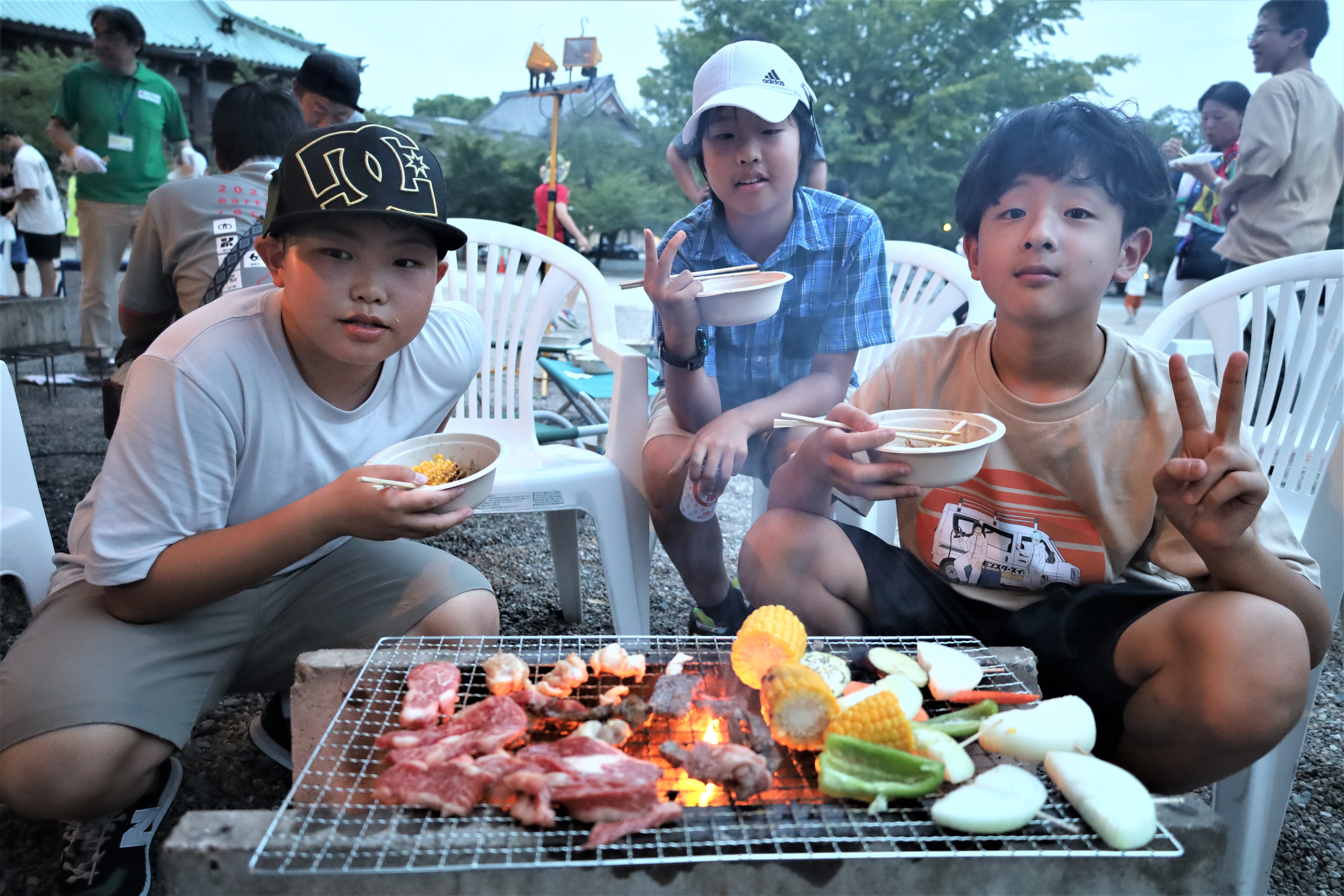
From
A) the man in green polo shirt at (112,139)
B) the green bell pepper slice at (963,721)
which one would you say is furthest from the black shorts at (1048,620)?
the man in green polo shirt at (112,139)

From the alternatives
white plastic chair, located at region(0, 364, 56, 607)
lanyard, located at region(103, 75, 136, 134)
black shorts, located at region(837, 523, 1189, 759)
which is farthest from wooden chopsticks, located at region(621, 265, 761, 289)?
lanyard, located at region(103, 75, 136, 134)

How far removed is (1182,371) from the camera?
1.42m

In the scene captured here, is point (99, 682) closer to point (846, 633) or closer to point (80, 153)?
point (846, 633)

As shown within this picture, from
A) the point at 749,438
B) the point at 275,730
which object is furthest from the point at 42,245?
the point at 749,438

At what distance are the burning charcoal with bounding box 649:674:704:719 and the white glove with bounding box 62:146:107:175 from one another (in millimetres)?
6792

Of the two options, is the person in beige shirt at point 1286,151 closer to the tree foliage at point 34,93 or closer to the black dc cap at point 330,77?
the black dc cap at point 330,77

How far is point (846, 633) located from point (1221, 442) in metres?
0.92

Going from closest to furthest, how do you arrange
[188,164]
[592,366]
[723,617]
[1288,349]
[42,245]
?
[1288,349]
[723,617]
[592,366]
[188,164]
[42,245]

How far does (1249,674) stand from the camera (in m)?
1.41

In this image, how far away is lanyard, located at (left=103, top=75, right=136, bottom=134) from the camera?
589cm

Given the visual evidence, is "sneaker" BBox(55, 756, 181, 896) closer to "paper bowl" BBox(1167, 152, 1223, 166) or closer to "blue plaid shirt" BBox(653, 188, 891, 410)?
"blue plaid shirt" BBox(653, 188, 891, 410)

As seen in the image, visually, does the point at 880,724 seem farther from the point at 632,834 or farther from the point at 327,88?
the point at 327,88

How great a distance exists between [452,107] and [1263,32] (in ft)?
36.3

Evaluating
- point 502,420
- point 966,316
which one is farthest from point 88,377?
point 966,316
